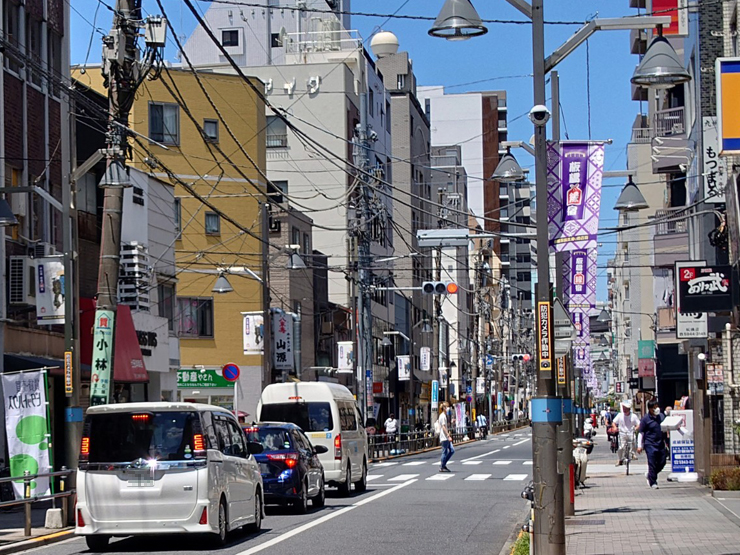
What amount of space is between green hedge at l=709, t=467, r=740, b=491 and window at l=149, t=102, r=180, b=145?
110ft

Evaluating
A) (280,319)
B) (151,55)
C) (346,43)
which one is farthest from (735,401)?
(346,43)

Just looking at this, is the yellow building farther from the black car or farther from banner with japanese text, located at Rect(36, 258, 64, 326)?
the black car

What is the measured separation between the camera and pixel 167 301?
42.0 meters

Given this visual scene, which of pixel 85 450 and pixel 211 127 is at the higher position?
pixel 211 127

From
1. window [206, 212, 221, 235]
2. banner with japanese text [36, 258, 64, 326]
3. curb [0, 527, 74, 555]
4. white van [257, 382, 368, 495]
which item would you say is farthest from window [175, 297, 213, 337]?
curb [0, 527, 74, 555]

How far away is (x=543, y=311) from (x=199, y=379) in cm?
3761

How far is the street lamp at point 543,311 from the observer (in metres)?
13.0

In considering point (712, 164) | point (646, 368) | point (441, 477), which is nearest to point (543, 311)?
point (712, 164)

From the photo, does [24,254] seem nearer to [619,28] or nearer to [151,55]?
[151,55]

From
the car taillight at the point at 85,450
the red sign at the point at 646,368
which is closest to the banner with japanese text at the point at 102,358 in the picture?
the car taillight at the point at 85,450

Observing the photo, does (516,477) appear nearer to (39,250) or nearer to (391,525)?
(39,250)

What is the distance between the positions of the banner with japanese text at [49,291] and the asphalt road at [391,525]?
592 centimetres

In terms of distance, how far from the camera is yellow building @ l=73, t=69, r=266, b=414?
52.3 meters

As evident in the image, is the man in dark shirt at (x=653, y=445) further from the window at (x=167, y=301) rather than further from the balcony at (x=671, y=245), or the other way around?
the balcony at (x=671, y=245)
